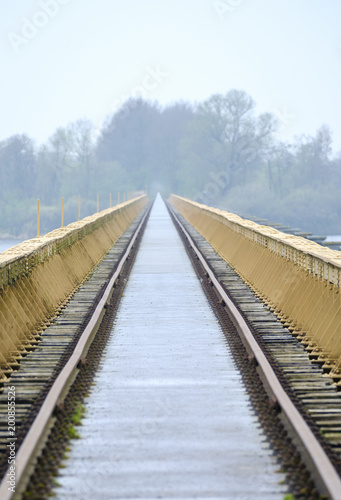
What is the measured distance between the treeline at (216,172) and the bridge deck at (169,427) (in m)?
69.6

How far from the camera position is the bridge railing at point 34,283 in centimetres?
926

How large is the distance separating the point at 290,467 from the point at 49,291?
325 inches

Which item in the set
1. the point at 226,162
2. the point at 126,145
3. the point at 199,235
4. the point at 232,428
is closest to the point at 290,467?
the point at 232,428

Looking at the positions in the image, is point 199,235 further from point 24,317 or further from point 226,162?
point 226,162

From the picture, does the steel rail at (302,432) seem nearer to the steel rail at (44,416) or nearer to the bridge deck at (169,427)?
the bridge deck at (169,427)

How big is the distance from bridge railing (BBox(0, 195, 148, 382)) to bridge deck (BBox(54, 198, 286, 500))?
120cm

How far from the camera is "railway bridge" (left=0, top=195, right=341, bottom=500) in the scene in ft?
16.9

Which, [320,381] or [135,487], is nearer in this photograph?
[135,487]

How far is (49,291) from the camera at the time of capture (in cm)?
1288

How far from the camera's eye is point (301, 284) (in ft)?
38.0

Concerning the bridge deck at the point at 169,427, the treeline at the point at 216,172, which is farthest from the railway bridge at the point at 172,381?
the treeline at the point at 216,172

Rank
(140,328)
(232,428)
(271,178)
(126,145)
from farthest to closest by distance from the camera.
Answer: (126,145)
(271,178)
(140,328)
(232,428)

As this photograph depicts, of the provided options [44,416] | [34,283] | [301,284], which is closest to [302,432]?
[44,416]

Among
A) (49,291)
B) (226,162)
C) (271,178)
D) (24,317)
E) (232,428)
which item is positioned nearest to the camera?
(232,428)
